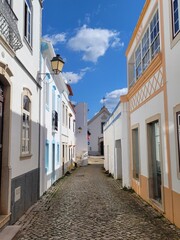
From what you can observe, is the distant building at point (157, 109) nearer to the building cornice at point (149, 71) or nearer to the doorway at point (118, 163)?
the building cornice at point (149, 71)

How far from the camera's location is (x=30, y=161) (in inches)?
325

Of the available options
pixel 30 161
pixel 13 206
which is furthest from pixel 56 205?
pixel 13 206

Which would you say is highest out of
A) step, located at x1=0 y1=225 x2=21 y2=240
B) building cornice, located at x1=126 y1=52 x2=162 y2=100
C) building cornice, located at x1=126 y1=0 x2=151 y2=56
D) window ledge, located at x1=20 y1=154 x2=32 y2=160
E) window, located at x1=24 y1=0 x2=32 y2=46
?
building cornice, located at x1=126 y1=0 x2=151 y2=56

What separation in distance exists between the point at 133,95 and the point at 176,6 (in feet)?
17.3

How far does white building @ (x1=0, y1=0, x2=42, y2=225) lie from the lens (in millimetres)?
5797

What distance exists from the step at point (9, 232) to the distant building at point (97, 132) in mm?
40733

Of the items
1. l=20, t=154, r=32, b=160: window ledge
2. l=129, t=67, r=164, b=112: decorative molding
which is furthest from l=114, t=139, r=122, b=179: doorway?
l=20, t=154, r=32, b=160: window ledge

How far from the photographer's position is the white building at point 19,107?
5797 millimetres

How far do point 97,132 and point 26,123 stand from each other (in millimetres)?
39365

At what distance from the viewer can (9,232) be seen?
5312mm

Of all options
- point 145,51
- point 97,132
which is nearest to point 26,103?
point 145,51

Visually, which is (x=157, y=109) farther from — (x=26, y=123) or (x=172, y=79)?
(x=26, y=123)

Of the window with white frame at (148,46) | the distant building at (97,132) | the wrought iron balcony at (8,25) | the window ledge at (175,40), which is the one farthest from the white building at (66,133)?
the distant building at (97,132)

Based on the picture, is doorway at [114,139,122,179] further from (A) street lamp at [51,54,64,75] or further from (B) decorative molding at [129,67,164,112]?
(A) street lamp at [51,54,64,75]
